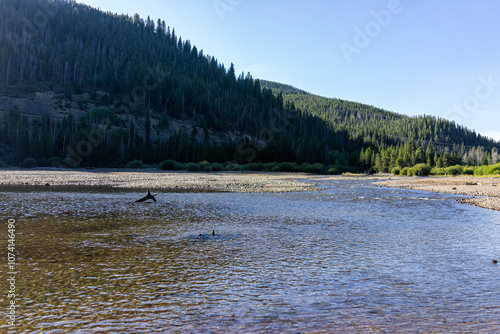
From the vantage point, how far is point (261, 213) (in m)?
25.7

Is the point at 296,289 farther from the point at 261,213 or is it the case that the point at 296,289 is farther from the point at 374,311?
the point at 261,213

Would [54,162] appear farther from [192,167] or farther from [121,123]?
[121,123]

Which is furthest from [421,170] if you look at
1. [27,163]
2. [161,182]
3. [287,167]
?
[27,163]

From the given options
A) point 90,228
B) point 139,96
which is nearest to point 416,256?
point 90,228

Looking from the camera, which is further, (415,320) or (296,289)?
(296,289)

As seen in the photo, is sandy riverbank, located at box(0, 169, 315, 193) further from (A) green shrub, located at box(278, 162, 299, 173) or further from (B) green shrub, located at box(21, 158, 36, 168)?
(A) green shrub, located at box(278, 162, 299, 173)

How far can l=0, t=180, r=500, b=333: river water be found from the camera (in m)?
8.00

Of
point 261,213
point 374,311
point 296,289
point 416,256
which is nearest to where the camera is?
point 374,311

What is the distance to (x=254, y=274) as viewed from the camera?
11.6 metres

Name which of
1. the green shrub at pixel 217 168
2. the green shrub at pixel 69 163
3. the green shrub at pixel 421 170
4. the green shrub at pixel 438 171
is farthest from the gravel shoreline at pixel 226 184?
the green shrub at pixel 438 171

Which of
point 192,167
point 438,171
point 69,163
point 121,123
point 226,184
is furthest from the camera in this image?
point 121,123

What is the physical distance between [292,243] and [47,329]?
11104 millimetres

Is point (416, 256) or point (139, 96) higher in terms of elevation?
point (139, 96)

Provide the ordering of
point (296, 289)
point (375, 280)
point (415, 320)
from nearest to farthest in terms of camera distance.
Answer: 1. point (415, 320)
2. point (296, 289)
3. point (375, 280)
